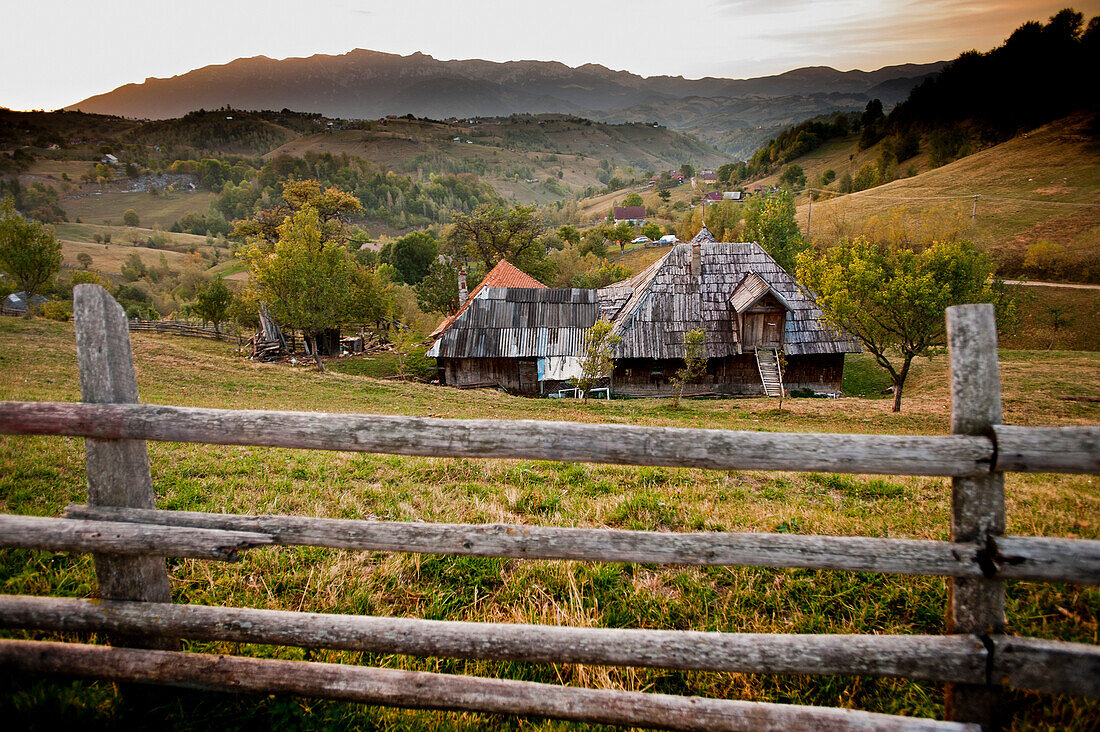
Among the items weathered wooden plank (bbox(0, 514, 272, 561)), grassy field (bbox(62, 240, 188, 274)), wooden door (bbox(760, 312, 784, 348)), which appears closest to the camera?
weathered wooden plank (bbox(0, 514, 272, 561))

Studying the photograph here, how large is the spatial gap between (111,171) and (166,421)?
25590 centimetres

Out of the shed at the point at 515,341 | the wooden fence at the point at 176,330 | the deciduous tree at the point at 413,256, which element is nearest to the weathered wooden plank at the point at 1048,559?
the shed at the point at 515,341

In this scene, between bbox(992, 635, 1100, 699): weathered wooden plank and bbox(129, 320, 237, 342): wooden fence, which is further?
bbox(129, 320, 237, 342): wooden fence

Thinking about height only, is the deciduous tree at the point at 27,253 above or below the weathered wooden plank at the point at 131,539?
above

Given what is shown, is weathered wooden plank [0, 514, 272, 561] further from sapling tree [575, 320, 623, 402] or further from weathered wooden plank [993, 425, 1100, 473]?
sapling tree [575, 320, 623, 402]

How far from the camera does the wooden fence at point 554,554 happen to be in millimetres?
2484

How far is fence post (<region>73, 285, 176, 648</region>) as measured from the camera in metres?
2.83

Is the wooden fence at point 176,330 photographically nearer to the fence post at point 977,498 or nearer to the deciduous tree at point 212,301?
the deciduous tree at point 212,301

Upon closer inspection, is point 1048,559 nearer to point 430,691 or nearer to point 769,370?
point 430,691

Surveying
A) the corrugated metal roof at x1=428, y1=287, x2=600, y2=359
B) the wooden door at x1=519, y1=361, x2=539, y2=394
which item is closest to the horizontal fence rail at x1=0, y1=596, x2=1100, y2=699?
the corrugated metal roof at x1=428, y1=287, x2=600, y2=359

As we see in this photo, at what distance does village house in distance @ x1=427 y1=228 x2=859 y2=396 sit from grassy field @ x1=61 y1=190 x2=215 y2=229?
170m

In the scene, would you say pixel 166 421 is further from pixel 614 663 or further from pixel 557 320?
pixel 557 320

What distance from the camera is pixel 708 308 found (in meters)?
30.0

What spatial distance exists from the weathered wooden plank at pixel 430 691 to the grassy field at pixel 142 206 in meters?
193
